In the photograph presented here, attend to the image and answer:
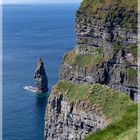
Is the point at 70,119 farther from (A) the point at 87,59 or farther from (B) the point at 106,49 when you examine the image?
(A) the point at 87,59

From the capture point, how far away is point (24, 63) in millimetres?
Result: 146625

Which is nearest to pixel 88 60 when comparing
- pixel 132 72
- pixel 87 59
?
pixel 87 59

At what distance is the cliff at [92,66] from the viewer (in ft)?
226

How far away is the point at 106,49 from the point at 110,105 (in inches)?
1619

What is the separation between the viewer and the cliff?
6888cm

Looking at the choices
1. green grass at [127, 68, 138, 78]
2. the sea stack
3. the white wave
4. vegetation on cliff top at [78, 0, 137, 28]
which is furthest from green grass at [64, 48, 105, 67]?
the white wave

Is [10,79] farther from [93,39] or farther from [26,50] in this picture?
[26,50]

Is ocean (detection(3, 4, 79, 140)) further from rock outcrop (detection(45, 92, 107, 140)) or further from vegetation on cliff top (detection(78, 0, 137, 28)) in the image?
vegetation on cliff top (detection(78, 0, 137, 28))

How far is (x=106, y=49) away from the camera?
92.2 m

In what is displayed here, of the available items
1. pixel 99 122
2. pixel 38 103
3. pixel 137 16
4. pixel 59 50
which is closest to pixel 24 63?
pixel 59 50

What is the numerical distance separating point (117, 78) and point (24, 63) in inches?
2460

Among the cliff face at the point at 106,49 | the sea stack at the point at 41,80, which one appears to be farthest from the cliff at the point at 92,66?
the sea stack at the point at 41,80

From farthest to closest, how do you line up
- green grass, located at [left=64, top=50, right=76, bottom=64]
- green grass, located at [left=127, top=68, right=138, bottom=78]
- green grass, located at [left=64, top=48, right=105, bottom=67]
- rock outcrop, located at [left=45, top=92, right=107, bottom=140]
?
green grass, located at [left=64, top=50, right=76, bottom=64]
green grass, located at [left=64, top=48, right=105, bottom=67]
green grass, located at [left=127, top=68, right=138, bottom=78]
rock outcrop, located at [left=45, top=92, right=107, bottom=140]

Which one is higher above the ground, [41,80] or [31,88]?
[41,80]
